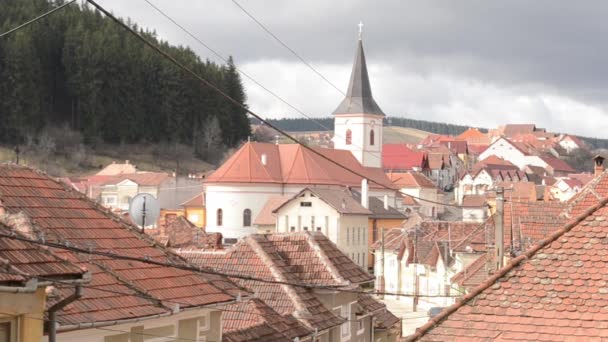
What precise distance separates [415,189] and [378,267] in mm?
71799

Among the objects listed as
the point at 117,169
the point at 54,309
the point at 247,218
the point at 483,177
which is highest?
the point at 483,177

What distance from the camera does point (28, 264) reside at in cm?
994

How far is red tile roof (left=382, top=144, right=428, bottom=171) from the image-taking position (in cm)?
17338

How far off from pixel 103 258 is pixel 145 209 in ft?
18.5

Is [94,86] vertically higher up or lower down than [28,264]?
higher up

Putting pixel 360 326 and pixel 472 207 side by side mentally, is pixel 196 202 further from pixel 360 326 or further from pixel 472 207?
pixel 360 326

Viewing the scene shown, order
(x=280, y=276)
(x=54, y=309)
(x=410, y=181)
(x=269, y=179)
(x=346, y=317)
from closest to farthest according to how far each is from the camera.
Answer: (x=54, y=309)
(x=280, y=276)
(x=346, y=317)
(x=269, y=179)
(x=410, y=181)

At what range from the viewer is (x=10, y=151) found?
451 feet

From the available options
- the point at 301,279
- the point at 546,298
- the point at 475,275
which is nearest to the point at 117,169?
the point at 475,275

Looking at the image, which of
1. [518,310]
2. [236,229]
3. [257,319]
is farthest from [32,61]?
[518,310]

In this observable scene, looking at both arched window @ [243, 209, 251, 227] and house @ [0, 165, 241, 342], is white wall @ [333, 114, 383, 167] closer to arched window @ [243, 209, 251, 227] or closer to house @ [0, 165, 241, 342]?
arched window @ [243, 209, 251, 227]

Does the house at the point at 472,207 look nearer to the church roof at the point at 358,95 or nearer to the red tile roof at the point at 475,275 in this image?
the church roof at the point at 358,95

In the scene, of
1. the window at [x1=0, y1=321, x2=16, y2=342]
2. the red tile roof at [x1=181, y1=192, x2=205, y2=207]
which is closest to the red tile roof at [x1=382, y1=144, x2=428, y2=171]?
the red tile roof at [x1=181, y1=192, x2=205, y2=207]

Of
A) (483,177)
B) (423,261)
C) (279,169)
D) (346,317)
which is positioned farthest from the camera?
(483,177)
